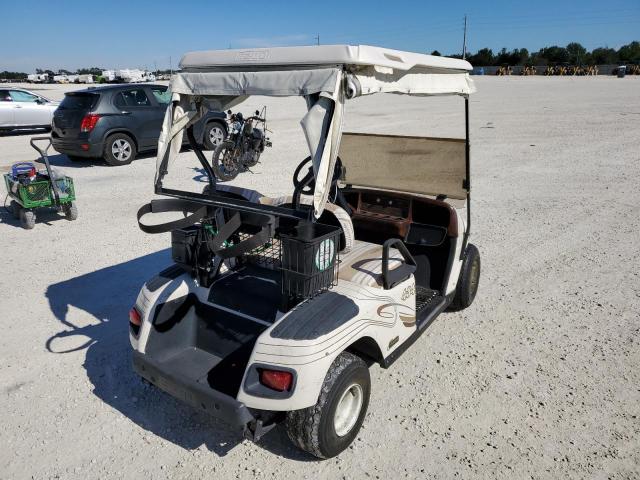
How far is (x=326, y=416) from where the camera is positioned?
8.98 feet

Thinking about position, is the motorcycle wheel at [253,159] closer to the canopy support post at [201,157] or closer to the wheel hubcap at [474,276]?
the wheel hubcap at [474,276]

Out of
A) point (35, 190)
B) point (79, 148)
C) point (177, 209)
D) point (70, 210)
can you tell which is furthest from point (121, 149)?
point (177, 209)

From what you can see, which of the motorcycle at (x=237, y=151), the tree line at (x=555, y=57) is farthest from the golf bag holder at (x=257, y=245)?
the tree line at (x=555, y=57)

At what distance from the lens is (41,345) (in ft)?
13.6

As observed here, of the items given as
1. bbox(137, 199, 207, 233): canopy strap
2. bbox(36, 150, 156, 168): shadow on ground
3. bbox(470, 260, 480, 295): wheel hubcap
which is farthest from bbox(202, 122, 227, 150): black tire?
bbox(137, 199, 207, 233): canopy strap

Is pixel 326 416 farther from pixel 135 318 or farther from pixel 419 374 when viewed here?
pixel 135 318

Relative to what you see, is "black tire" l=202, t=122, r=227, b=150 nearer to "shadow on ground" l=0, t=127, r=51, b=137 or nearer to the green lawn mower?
the green lawn mower

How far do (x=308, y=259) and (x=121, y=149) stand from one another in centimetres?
967

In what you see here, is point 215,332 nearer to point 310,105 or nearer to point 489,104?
point 310,105

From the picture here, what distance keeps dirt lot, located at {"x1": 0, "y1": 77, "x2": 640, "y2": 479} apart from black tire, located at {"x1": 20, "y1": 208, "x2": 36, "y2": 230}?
0.11m

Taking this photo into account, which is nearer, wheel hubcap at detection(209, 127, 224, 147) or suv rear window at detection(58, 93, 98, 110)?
suv rear window at detection(58, 93, 98, 110)

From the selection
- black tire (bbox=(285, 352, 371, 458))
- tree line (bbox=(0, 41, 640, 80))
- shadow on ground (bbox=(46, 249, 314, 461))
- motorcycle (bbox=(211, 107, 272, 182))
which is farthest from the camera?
tree line (bbox=(0, 41, 640, 80))

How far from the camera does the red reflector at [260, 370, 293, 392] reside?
8.61 ft

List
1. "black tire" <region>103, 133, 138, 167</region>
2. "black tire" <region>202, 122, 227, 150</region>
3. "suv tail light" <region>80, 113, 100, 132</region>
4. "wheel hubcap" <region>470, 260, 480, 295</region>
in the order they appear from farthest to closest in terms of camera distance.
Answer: "black tire" <region>202, 122, 227, 150</region> < "black tire" <region>103, 133, 138, 167</region> < "suv tail light" <region>80, 113, 100, 132</region> < "wheel hubcap" <region>470, 260, 480, 295</region>
